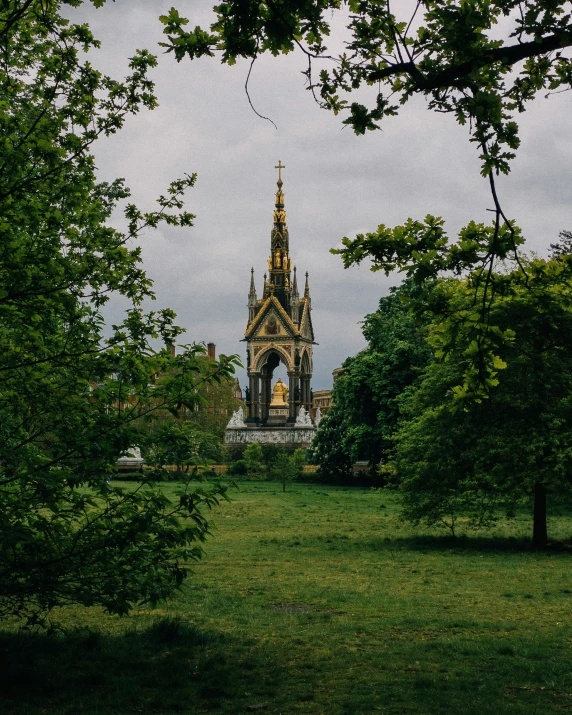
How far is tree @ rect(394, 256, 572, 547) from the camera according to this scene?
19.8 m

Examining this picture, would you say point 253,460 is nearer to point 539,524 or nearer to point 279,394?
point 279,394

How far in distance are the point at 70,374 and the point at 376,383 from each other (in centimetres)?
3847

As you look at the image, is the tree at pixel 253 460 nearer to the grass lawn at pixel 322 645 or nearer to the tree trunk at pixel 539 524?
the tree trunk at pixel 539 524

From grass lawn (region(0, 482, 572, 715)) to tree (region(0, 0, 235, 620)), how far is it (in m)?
0.93

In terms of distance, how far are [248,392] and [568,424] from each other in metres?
61.8

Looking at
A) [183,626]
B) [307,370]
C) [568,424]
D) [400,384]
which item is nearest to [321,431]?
[400,384]

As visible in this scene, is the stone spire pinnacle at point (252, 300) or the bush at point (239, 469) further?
the stone spire pinnacle at point (252, 300)

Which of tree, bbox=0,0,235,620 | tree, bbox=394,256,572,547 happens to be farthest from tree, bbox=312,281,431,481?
tree, bbox=0,0,235,620

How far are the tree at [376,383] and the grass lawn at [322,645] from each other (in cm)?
2721

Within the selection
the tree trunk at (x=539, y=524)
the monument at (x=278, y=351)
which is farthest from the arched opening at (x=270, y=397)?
the tree trunk at (x=539, y=524)

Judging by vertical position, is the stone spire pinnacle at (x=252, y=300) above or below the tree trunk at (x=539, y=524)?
above

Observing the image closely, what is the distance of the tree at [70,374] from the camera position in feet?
26.4

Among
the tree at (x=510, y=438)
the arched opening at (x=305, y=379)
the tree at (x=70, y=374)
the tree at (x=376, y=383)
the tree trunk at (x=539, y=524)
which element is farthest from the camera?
the arched opening at (x=305, y=379)

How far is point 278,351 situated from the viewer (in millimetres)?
79125
